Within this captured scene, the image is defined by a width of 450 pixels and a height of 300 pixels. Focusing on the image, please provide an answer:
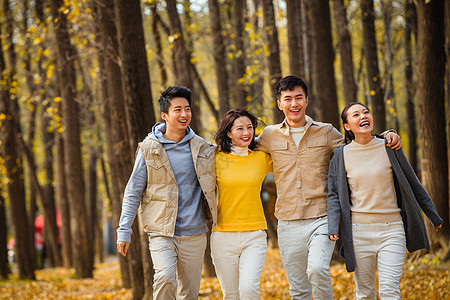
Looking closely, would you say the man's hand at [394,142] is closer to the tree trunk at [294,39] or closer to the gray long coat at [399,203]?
the gray long coat at [399,203]

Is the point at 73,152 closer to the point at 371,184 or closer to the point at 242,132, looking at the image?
the point at 242,132

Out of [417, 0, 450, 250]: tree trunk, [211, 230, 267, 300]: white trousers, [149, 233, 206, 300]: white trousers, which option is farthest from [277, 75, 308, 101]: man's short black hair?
[417, 0, 450, 250]: tree trunk

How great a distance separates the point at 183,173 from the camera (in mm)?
5402

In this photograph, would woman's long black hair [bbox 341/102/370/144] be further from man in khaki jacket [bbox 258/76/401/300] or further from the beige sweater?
the beige sweater

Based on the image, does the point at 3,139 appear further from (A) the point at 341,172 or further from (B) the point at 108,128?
(A) the point at 341,172

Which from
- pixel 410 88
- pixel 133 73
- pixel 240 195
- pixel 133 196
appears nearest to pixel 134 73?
pixel 133 73

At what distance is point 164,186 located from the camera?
5336 mm

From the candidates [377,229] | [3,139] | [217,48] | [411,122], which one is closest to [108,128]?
[217,48]

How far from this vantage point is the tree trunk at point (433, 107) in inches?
376

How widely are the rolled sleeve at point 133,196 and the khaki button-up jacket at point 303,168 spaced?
1.25m

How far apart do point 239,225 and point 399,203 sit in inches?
60.3

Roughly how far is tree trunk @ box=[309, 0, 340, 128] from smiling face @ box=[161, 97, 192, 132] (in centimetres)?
553

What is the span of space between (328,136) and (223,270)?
5.67 ft

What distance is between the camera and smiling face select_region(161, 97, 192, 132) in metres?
5.46
